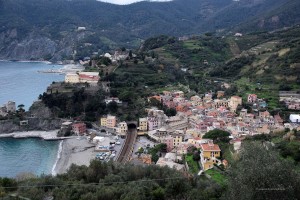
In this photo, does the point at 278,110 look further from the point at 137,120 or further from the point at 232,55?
the point at 232,55

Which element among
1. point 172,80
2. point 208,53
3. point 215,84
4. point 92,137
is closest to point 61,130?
point 92,137

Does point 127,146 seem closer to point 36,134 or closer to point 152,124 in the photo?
point 152,124

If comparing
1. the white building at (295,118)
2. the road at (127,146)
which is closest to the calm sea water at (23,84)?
the road at (127,146)

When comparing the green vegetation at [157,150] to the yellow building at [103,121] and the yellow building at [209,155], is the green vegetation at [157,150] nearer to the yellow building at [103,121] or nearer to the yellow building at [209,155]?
A: the yellow building at [209,155]

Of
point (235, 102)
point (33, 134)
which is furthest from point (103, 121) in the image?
point (235, 102)

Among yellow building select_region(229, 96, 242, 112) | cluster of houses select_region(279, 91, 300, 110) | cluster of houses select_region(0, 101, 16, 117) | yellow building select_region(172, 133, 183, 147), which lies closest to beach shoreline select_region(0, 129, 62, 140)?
cluster of houses select_region(0, 101, 16, 117)

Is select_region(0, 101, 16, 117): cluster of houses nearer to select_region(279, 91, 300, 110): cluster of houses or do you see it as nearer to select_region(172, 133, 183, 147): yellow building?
select_region(172, 133, 183, 147): yellow building
